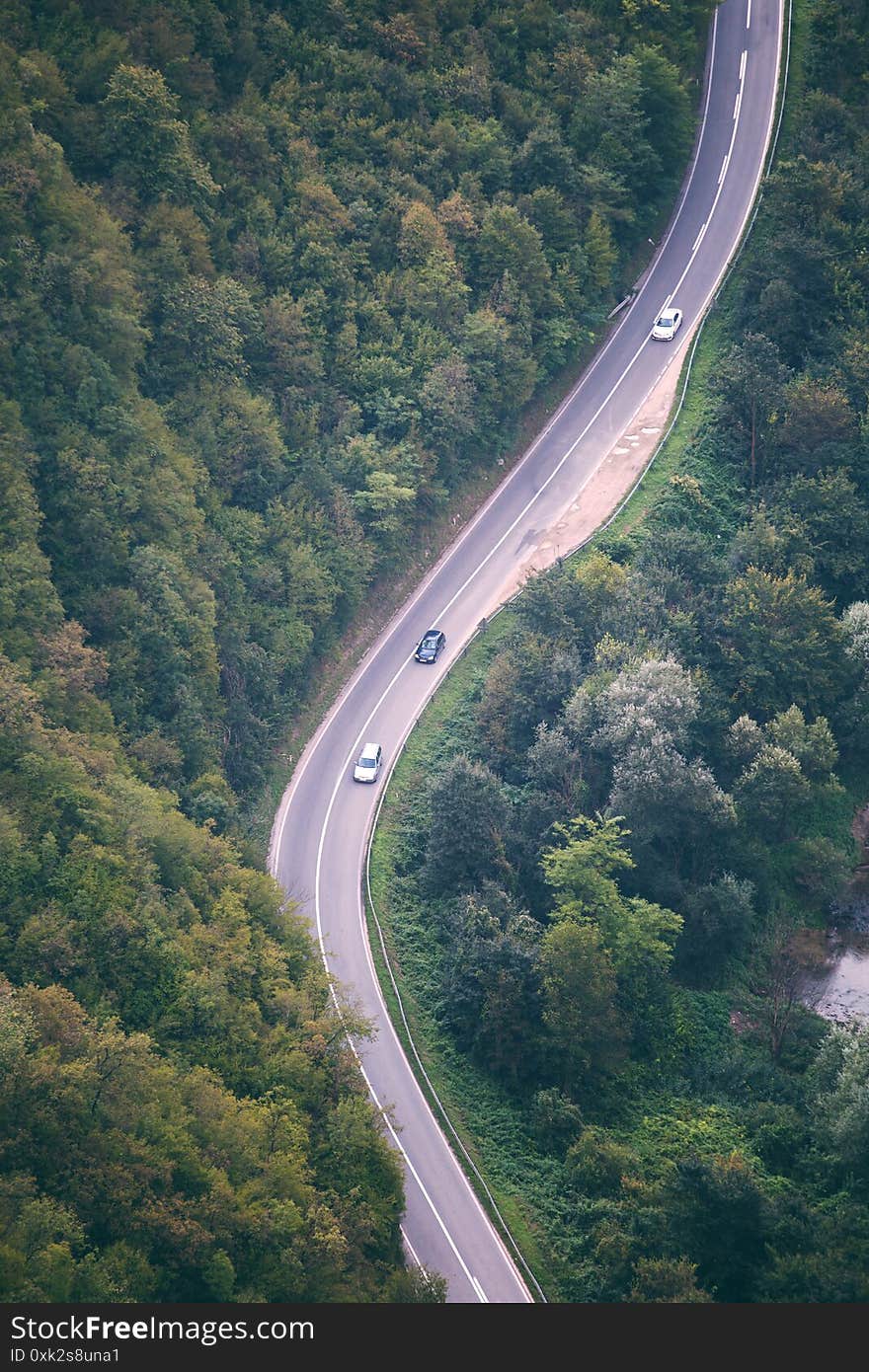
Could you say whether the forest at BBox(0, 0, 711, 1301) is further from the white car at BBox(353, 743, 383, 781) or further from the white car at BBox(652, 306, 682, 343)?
the white car at BBox(353, 743, 383, 781)

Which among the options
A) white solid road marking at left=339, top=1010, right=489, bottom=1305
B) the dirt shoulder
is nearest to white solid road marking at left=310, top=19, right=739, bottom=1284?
white solid road marking at left=339, top=1010, right=489, bottom=1305

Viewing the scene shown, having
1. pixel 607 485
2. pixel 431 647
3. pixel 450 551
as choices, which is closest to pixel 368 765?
pixel 431 647

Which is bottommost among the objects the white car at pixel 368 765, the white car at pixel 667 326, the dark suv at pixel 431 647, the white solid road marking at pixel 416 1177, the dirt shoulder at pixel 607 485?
the white solid road marking at pixel 416 1177

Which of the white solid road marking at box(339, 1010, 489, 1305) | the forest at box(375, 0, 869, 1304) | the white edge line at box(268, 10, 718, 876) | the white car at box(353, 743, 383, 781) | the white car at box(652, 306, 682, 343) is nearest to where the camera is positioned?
the white solid road marking at box(339, 1010, 489, 1305)

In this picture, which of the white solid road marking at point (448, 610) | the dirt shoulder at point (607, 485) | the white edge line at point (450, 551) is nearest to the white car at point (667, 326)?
the white solid road marking at point (448, 610)

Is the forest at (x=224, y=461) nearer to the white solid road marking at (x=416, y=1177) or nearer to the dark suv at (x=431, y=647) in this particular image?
the white solid road marking at (x=416, y=1177)

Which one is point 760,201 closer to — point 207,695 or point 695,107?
point 695,107

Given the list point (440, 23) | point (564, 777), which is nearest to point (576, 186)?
point (440, 23)

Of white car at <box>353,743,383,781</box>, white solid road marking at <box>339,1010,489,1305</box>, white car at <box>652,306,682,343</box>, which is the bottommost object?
white solid road marking at <box>339,1010,489,1305</box>
